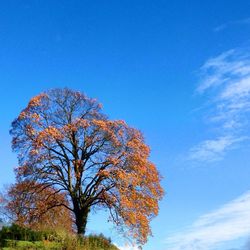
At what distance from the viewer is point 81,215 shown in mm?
36344

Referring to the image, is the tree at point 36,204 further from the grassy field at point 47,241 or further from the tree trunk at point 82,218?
the grassy field at point 47,241

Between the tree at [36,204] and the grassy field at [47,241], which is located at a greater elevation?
the tree at [36,204]

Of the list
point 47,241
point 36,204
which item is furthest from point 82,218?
point 47,241

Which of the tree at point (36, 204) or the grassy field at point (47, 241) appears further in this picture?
the tree at point (36, 204)

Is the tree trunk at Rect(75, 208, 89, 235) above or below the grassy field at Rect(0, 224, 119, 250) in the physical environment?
above

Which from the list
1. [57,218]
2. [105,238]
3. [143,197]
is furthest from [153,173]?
[105,238]

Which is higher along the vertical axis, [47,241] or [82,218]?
[82,218]

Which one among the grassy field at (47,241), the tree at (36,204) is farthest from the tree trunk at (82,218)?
the grassy field at (47,241)

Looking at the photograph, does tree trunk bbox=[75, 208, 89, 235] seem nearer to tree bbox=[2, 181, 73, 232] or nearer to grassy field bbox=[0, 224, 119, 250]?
tree bbox=[2, 181, 73, 232]

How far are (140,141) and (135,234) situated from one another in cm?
699

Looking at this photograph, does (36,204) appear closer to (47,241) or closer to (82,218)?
(82,218)

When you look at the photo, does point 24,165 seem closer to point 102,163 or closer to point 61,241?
point 102,163

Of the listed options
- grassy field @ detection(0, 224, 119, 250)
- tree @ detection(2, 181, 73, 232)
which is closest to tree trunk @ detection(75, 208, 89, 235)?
tree @ detection(2, 181, 73, 232)

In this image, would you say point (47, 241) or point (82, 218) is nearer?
point (47, 241)
